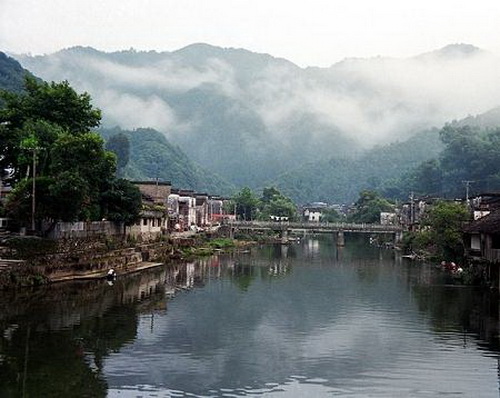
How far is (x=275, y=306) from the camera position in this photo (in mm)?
Answer: 45219

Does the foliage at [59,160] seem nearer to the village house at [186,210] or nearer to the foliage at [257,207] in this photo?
the village house at [186,210]

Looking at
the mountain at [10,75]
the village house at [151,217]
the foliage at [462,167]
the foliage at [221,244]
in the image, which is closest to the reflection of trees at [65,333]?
the village house at [151,217]

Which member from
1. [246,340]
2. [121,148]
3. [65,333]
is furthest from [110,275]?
[121,148]

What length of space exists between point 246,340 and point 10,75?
113090mm

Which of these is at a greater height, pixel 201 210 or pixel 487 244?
pixel 201 210

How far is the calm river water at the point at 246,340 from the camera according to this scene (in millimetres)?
23812

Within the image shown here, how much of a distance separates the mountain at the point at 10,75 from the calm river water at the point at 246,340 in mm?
73275

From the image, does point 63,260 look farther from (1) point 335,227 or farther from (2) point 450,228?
(1) point 335,227

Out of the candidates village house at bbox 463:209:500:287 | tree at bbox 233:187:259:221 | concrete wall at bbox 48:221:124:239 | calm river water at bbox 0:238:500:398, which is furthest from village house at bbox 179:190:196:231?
village house at bbox 463:209:500:287

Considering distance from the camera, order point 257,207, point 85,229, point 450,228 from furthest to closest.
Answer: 1. point 257,207
2. point 450,228
3. point 85,229

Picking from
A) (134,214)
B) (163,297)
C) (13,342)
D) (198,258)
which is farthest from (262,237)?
(13,342)

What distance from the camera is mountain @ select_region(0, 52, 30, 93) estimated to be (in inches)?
4691

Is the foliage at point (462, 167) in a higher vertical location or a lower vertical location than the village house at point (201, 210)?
higher

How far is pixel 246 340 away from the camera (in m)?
32.3
